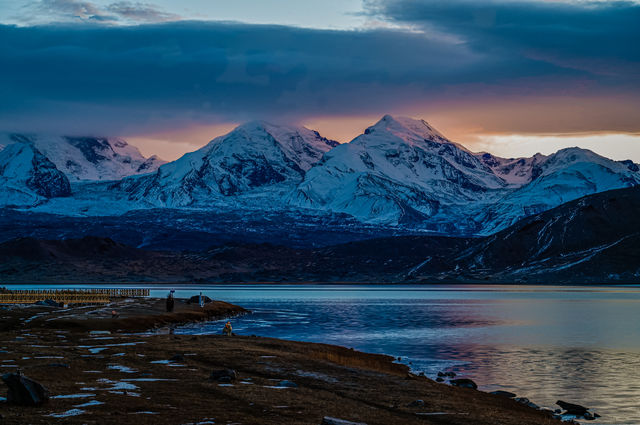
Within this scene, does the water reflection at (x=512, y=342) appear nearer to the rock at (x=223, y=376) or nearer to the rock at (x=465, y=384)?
the rock at (x=465, y=384)

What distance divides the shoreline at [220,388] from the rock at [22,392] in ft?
1.10

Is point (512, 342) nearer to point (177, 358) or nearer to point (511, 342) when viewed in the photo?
point (511, 342)

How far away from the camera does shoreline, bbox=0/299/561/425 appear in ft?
89.4

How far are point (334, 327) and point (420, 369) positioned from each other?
1669 inches

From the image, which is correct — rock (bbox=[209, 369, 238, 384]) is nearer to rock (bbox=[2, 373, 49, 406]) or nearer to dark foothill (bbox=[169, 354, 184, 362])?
dark foothill (bbox=[169, 354, 184, 362])

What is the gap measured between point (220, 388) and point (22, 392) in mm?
8596

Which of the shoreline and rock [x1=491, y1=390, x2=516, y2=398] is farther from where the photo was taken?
rock [x1=491, y1=390, x2=516, y2=398]

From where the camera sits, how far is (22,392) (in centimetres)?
2662

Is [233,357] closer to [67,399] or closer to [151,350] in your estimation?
[151,350]

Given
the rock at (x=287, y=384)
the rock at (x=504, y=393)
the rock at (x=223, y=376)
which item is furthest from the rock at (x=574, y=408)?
the rock at (x=223, y=376)

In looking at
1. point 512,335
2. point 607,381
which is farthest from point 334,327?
point 607,381

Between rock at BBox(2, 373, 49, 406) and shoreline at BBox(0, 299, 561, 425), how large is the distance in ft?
1.10

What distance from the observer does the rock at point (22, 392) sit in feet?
87.2

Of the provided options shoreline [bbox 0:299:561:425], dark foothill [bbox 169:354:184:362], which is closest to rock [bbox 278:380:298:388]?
shoreline [bbox 0:299:561:425]
